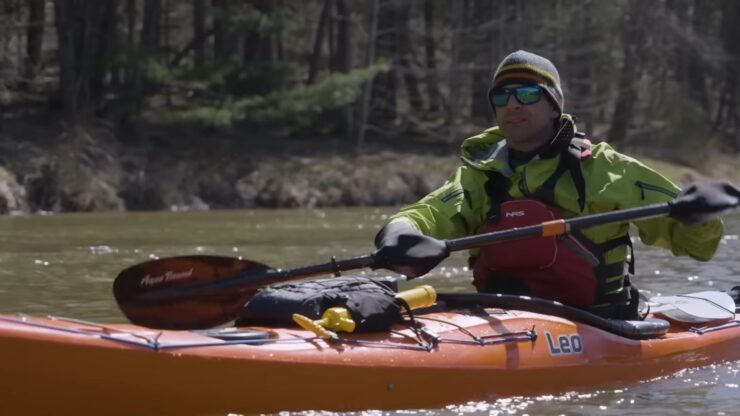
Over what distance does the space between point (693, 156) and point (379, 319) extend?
23.6m

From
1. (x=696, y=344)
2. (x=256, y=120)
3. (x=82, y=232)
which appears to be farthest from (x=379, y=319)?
(x=256, y=120)

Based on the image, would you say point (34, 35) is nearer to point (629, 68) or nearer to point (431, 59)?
point (431, 59)

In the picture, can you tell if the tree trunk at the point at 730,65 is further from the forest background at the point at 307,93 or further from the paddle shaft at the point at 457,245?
the paddle shaft at the point at 457,245

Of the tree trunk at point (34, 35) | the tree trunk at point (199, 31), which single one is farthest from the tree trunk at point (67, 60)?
the tree trunk at point (199, 31)

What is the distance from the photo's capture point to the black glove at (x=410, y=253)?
567 centimetres

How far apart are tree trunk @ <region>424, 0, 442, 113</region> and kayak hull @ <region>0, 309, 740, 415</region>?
21.9 m

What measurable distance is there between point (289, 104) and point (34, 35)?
18.1 ft

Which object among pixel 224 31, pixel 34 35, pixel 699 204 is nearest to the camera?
pixel 699 204

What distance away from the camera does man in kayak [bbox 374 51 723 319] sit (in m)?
6.27

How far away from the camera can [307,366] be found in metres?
5.25

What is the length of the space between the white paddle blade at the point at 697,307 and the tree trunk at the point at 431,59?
68.6 ft

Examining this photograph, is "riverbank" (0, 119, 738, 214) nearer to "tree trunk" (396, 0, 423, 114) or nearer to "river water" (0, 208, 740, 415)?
"river water" (0, 208, 740, 415)

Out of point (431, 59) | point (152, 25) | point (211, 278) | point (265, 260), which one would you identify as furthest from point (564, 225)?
point (431, 59)

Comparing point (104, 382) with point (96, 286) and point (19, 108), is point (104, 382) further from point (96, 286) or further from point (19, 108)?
point (19, 108)
